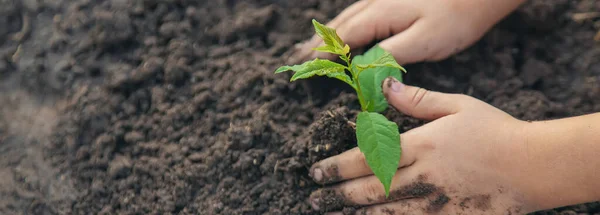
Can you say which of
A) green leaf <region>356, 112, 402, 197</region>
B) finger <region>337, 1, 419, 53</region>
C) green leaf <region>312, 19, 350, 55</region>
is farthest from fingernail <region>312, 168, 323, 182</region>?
finger <region>337, 1, 419, 53</region>

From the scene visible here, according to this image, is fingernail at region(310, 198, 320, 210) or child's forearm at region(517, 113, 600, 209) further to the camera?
fingernail at region(310, 198, 320, 210)

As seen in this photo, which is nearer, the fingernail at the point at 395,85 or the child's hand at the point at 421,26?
the fingernail at the point at 395,85

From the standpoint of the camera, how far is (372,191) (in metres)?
1.62

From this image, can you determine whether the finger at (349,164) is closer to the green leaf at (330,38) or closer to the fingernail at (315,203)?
the fingernail at (315,203)

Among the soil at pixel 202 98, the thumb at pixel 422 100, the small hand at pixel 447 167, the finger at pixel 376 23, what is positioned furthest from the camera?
the finger at pixel 376 23

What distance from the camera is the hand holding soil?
4.90 ft

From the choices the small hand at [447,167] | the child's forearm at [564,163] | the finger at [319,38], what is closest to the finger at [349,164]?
the small hand at [447,167]

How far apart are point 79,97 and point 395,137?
1386 mm

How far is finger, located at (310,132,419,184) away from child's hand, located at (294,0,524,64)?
0.41 meters

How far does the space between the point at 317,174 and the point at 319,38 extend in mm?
598

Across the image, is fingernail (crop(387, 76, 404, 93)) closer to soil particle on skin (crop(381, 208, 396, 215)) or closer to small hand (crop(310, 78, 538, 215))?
small hand (crop(310, 78, 538, 215))

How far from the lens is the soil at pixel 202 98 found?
181cm

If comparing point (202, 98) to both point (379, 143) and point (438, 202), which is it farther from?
point (438, 202)

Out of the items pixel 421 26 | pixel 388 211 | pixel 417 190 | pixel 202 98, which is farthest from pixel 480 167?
pixel 202 98
